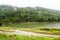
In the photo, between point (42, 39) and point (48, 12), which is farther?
point (48, 12)

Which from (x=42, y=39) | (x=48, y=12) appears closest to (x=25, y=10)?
(x=48, y=12)

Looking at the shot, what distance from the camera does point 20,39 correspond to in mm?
8703

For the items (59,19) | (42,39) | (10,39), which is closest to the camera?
(10,39)

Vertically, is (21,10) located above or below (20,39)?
below

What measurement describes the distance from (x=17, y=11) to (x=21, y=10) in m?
1.59

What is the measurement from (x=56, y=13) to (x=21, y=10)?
23.7 feet

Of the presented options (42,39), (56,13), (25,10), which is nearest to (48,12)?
(56,13)

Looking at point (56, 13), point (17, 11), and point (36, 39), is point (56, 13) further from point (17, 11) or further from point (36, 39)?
point (36, 39)

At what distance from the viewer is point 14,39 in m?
8.47

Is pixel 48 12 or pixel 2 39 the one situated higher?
pixel 2 39

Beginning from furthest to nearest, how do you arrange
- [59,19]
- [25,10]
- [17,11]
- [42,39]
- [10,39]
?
[25,10] → [17,11] → [59,19] → [42,39] → [10,39]

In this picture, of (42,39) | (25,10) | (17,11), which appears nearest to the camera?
(42,39)

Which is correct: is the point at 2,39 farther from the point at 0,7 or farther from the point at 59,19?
the point at 0,7

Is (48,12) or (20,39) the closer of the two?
(20,39)
